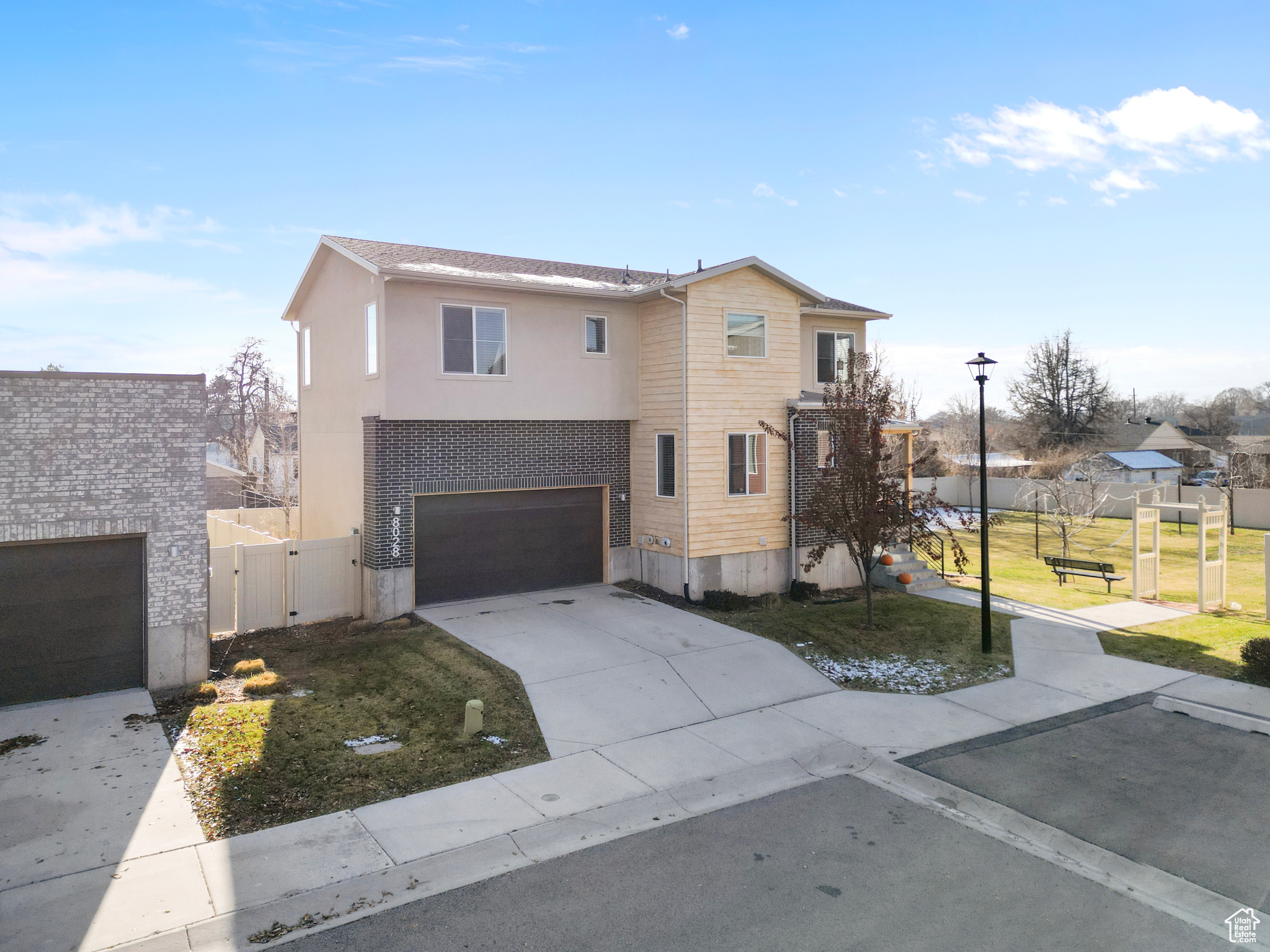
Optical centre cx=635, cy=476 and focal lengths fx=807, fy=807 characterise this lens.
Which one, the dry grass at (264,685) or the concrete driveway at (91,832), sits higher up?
the dry grass at (264,685)

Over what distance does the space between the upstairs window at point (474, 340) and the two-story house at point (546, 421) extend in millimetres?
38

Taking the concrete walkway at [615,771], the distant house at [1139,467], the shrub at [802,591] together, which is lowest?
the concrete walkway at [615,771]

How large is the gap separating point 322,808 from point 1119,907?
7.39m

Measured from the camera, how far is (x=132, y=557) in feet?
38.4

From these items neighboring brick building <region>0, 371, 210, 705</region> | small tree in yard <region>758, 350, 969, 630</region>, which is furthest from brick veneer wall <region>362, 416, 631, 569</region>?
small tree in yard <region>758, 350, 969, 630</region>

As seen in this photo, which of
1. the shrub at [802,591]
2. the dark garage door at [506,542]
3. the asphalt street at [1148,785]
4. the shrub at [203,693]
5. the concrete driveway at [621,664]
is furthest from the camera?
the shrub at [802,591]

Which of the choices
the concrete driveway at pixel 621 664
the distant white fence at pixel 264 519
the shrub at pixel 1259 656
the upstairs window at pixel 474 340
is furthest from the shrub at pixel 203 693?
the shrub at pixel 1259 656

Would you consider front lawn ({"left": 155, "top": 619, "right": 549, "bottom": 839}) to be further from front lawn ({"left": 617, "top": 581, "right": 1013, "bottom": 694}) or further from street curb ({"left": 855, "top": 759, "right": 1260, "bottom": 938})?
front lawn ({"left": 617, "top": 581, "right": 1013, "bottom": 694})

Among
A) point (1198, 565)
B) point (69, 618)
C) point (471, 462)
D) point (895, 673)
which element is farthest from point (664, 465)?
point (1198, 565)

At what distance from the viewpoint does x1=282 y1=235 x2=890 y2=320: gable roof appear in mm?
15430

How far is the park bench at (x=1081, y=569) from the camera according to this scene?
20734 millimetres

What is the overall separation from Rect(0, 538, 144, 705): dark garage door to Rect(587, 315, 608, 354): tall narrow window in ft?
31.5

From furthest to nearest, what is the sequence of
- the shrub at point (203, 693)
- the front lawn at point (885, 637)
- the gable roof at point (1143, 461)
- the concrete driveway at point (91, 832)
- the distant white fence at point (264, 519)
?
the gable roof at point (1143, 461) → the distant white fence at point (264, 519) → the front lawn at point (885, 637) → the shrub at point (203, 693) → the concrete driveway at point (91, 832)

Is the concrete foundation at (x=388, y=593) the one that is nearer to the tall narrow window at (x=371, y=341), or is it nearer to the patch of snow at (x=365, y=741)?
the tall narrow window at (x=371, y=341)
